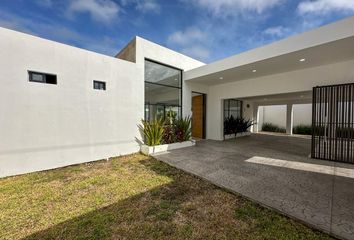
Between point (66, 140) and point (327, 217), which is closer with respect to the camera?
point (327, 217)

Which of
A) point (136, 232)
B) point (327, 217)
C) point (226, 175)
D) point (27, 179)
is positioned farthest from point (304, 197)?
point (27, 179)

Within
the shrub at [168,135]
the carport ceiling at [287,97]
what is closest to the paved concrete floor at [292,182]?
the shrub at [168,135]

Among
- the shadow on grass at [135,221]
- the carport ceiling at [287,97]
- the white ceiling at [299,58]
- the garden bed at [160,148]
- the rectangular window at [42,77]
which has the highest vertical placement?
the white ceiling at [299,58]

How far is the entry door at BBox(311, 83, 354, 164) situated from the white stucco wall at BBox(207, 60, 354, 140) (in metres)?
0.43

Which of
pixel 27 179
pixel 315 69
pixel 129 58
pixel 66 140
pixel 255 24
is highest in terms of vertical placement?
pixel 255 24

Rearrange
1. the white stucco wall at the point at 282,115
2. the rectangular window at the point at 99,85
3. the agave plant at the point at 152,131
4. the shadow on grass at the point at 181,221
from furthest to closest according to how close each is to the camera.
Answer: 1. the white stucco wall at the point at 282,115
2. the agave plant at the point at 152,131
3. the rectangular window at the point at 99,85
4. the shadow on grass at the point at 181,221

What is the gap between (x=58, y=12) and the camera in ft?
16.3

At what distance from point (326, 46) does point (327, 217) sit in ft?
13.0

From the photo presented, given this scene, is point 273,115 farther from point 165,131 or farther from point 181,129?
point 165,131

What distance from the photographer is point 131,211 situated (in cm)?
246

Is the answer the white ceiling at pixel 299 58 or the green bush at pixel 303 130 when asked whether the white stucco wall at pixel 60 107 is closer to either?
the white ceiling at pixel 299 58

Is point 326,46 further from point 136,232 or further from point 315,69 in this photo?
point 136,232

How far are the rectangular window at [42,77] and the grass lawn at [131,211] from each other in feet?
8.02

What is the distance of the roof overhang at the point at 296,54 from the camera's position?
143 inches
